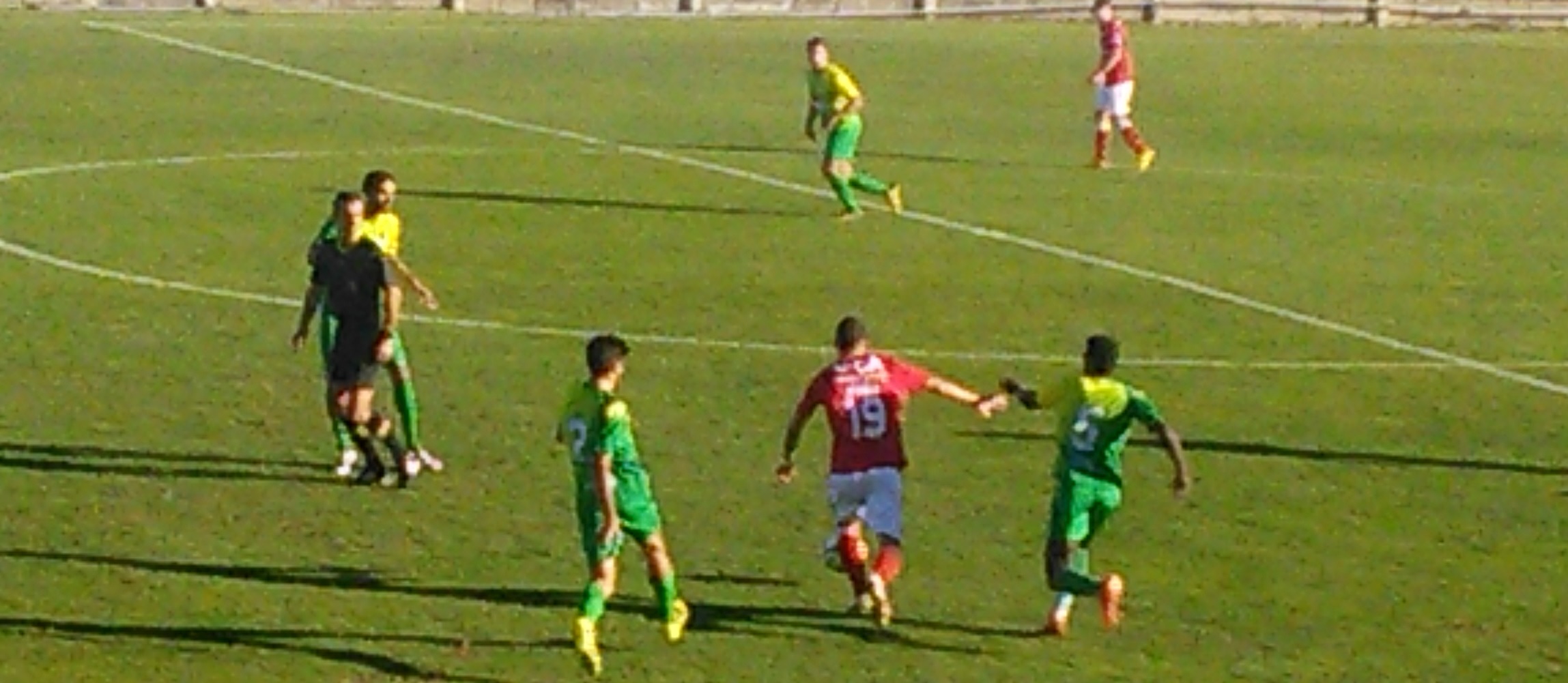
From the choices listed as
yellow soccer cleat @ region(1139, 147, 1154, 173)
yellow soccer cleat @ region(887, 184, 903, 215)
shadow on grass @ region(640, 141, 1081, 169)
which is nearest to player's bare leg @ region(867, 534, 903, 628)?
yellow soccer cleat @ region(887, 184, 903, 215)

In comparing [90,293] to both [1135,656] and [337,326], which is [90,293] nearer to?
[337,326]

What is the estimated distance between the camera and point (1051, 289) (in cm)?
3091

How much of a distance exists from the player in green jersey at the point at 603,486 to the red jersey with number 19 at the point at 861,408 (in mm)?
1109

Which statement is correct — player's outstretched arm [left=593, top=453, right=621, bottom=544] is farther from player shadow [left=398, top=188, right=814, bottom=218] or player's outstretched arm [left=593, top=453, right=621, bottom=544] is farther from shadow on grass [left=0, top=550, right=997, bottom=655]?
player shadow [left=398, top=188, right=814, bottom=218]

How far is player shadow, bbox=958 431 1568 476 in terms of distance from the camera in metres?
23.1

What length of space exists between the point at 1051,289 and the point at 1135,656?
13.5 metres

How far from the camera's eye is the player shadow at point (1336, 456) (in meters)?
23.1

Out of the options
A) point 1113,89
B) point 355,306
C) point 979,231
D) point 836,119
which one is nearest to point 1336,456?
point 355,306

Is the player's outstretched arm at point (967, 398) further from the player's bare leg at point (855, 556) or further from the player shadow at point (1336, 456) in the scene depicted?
the player shadow at point (1336, 456)

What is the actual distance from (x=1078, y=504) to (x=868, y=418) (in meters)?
1.20

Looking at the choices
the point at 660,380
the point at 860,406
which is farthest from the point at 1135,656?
the point at 660,380

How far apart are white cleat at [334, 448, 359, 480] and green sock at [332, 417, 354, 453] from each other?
0.10ft

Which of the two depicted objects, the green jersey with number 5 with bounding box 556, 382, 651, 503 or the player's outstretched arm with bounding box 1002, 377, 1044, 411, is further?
Result: the player's outstretched arm with bounding box 1002, 377, 1044, 411

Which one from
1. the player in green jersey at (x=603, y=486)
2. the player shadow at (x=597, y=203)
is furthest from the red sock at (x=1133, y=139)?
the player in green jersey at (x=603, y=486)
